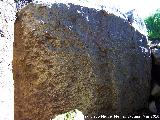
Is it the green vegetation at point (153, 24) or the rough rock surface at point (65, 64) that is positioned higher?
the green vegetation at point (153, 24)

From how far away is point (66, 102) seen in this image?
3.45 m

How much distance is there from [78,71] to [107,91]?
1.74ft

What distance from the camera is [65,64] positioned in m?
3.48

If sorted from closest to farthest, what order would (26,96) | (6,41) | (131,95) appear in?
(6,41)
(26,96)
(131,95)

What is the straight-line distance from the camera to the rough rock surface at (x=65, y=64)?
3.38 m

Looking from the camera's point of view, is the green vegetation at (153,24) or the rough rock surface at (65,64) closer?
the rough rock surface at (65,64)

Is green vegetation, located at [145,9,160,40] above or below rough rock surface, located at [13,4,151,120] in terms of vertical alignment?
above

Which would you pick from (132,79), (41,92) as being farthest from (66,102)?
(132,79)

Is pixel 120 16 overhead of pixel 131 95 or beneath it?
overhead

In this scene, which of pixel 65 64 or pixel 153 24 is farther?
pixel 153 24

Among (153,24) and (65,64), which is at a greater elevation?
(153,24)

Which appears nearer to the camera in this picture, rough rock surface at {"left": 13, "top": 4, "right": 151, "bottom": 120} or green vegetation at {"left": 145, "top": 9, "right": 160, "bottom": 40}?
rough rock surface at {"left": 13, "top": 4, "right": 151, "bottom": 120}

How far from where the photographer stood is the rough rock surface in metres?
3.38

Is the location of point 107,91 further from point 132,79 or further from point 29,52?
point 29,52
